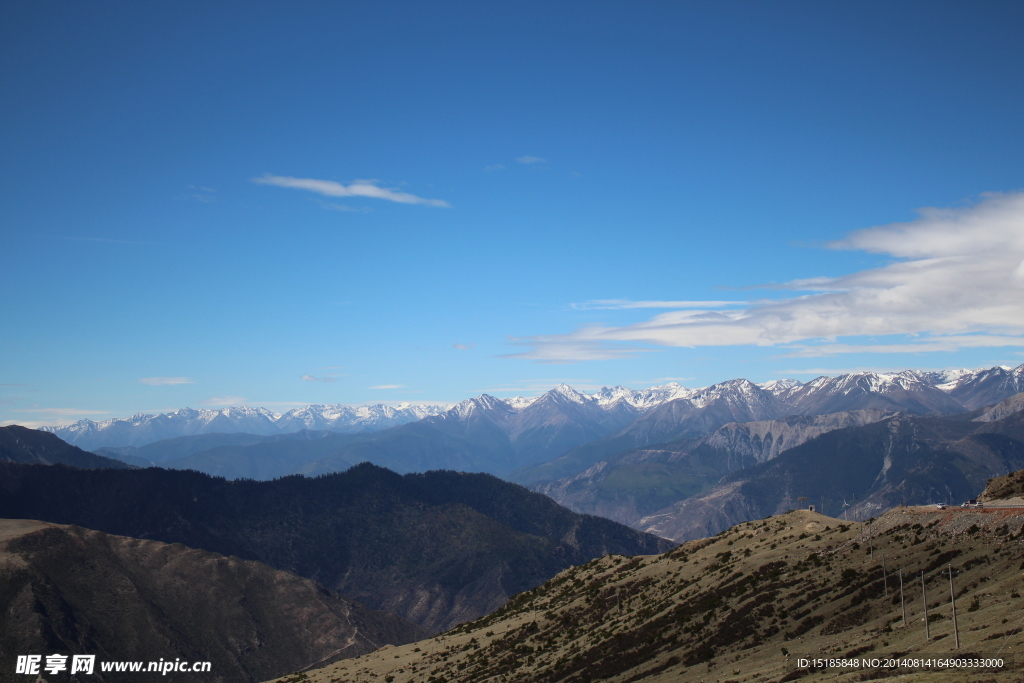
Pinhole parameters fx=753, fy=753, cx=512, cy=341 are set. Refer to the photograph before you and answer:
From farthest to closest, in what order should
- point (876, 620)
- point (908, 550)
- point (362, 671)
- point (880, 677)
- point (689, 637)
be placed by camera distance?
point (362, 671) → point (689, 637) → point (908, 550) → point (876, 620) → point (880, 677)

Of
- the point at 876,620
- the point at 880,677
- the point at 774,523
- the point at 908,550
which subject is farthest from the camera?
the point at 774,523

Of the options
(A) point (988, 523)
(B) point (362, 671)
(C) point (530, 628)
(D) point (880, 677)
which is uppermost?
(A) point (988, 523)

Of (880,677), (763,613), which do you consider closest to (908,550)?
(763,613)

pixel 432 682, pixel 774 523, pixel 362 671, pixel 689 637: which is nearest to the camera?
pixel 689 637

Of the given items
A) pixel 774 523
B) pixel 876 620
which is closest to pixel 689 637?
pixel 876 620

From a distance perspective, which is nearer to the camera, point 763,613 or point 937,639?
point 937,639

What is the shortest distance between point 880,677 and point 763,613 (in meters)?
30.4

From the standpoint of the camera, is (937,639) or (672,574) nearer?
(937,639)

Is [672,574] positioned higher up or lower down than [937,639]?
lower down

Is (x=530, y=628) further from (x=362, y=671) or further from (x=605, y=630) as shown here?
(x=362, y=671)

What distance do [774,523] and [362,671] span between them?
2864 inches

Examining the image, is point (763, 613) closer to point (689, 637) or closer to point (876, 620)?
point (689, 637)

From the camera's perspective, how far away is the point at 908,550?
238ft

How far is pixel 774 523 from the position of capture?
4483 inches
